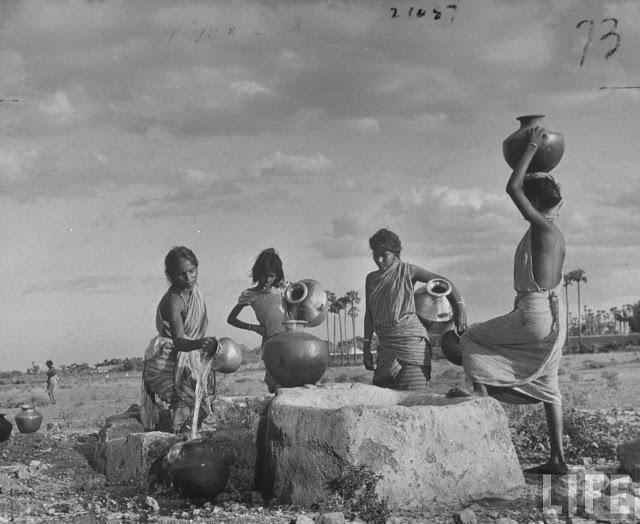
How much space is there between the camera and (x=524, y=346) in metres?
7.00

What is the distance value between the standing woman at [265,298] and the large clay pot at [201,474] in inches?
127

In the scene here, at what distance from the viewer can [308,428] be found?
601 centimetres

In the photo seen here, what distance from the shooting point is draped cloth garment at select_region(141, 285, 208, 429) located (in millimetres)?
8656

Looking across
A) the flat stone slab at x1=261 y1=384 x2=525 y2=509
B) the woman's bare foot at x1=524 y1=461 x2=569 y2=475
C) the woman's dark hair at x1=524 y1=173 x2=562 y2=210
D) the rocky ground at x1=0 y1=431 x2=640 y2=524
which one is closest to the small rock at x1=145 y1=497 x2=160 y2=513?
the rocky ground at x1=0 y1=431 x2=640 y2=524

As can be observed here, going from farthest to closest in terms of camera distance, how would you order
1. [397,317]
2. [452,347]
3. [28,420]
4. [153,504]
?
1. [28,420]
2. [397,317]
3. [452,347]
4. [153,504]

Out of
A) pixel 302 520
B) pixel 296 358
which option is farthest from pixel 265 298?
pixel 302 520

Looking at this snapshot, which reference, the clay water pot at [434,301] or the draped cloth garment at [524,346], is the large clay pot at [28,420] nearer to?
the clay water pot at [434,301]

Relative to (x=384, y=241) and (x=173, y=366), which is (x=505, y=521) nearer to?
(x=384, y=241)

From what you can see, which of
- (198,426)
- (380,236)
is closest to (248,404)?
(198,426)

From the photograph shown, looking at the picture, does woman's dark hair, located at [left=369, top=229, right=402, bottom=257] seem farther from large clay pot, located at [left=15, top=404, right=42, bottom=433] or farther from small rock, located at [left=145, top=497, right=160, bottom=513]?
large clay pot, located at [left=15, top=404, right=42, bottom=433]

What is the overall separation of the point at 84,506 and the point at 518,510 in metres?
3.04

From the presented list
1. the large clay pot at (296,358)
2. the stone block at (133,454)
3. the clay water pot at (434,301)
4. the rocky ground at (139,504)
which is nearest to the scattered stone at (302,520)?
the rocky ground at (139,504)

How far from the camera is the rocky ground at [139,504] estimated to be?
222 inches

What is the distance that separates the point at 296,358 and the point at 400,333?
1.41m
